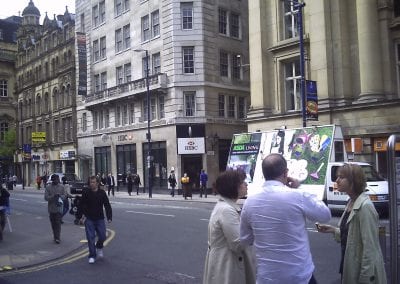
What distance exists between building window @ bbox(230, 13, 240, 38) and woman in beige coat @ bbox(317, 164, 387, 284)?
37.6 meters

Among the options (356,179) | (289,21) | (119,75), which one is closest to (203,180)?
(289,21)

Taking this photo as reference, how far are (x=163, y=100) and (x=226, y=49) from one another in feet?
21.2

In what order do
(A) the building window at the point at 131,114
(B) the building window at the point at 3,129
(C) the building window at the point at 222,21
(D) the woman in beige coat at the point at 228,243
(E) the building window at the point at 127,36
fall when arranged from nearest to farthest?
(D) the woman in beige coat at the point at 228,243, (C) the building window at the point at 222,21, (A) the building window at the point at 131,114, (E) the building window at the point at 127,36, (B) the building window at the point at 3,129

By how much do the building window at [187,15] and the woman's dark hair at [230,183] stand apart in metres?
34.9

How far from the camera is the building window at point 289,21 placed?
99.1ft

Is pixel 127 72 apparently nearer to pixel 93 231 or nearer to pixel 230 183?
pixel 93 231

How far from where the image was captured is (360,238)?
428cm

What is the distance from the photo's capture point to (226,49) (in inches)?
1580

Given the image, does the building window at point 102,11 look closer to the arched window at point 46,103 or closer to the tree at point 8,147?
the arched window at point 46,103

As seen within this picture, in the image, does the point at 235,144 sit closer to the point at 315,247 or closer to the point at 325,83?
the point at 325,83

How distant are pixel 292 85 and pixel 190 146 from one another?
983 centimetres

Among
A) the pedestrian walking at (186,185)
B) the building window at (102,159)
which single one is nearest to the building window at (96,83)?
the building window at (102,159)

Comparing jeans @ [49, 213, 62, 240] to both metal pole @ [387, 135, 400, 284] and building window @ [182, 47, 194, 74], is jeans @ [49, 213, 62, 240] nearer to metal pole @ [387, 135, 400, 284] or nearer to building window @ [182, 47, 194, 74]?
metal pole @ [387, 135, 400, 284]

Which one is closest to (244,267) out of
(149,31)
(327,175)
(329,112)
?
(327,175)
